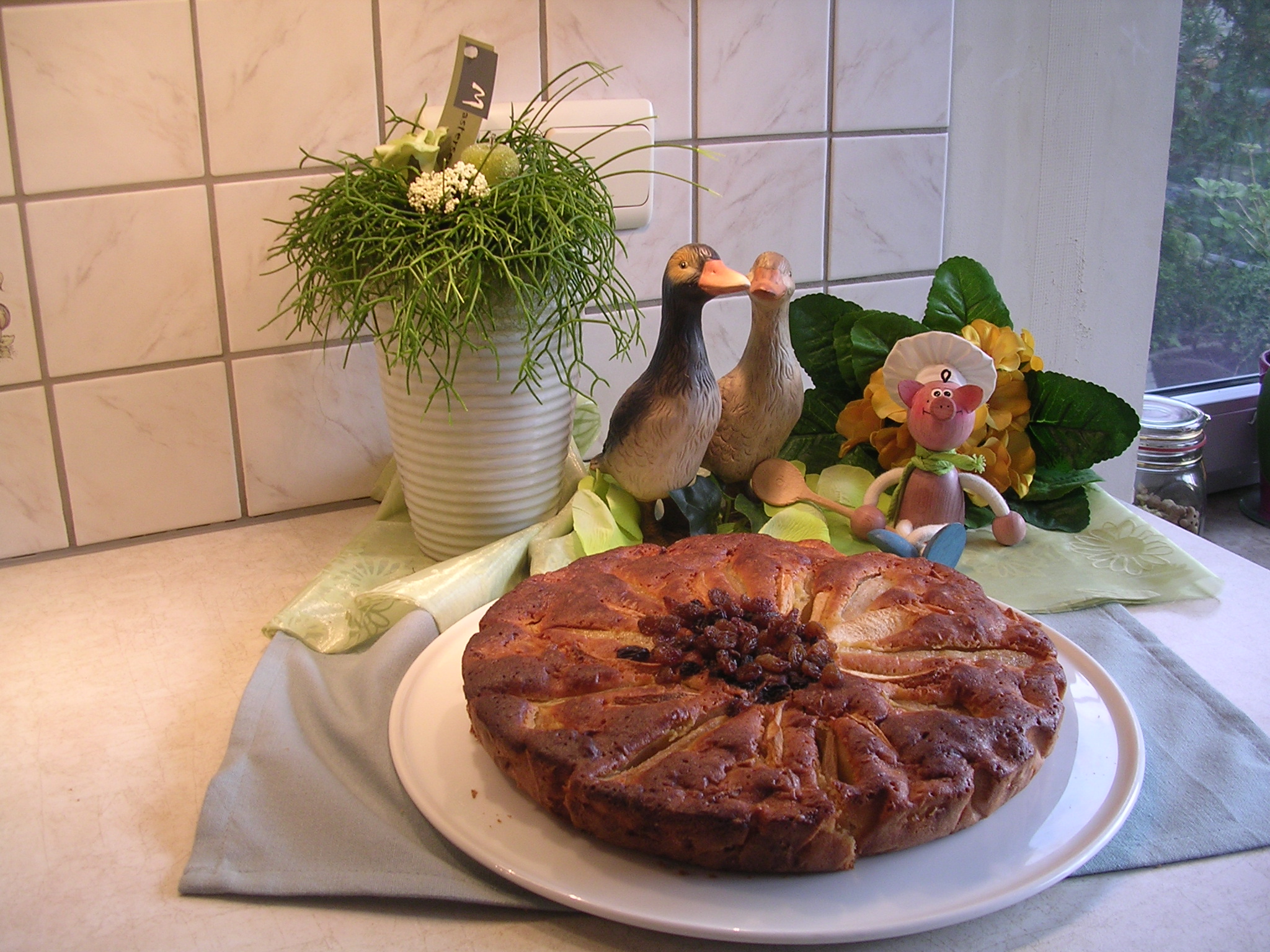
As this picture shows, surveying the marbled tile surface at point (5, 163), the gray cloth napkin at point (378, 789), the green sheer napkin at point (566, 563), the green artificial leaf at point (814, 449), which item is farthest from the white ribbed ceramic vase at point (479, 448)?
the marbled tile surface at point (5, 163)

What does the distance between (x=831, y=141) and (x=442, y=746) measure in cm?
81

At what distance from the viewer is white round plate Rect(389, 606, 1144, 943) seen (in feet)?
1.70

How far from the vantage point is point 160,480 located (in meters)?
1.03

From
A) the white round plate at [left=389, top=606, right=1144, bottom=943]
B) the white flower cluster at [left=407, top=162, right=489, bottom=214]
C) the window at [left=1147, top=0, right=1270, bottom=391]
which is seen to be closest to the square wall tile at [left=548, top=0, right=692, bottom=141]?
the white flower cluster at [left=407, top=162, right=489, bottom=214]

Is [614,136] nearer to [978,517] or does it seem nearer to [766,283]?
[766,283]

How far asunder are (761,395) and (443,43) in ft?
1.46

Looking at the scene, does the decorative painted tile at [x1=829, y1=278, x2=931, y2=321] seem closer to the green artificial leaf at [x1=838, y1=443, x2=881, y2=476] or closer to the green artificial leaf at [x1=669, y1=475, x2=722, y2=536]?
the green artificial leaf at [x1=838, y1=443, x2=881, y2=476]

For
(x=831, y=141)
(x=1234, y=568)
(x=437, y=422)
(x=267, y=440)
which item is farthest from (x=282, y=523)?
(x=1234, y=568)

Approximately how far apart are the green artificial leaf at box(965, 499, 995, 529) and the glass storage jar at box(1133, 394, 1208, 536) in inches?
30.9

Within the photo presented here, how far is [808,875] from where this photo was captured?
0.55m

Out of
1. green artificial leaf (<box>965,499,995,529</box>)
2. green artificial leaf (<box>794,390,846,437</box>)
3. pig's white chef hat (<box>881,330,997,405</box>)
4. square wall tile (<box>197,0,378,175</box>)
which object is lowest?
green artificial leaf (<box>965,499,995,529</box>)

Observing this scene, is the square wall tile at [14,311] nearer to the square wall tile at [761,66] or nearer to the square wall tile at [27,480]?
the square wall tile at [27,480]

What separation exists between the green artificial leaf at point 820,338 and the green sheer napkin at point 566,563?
11 centimetres

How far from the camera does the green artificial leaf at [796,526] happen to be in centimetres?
93
